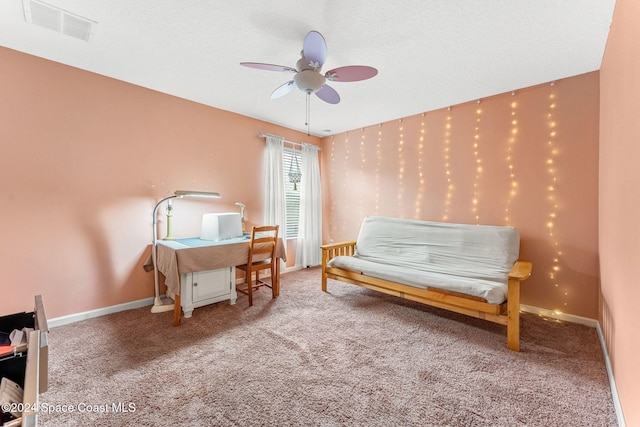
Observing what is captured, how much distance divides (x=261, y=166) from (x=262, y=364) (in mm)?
2823

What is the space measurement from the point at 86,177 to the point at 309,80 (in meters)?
2.38

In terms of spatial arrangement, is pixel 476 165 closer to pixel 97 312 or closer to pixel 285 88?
pixel 285 88

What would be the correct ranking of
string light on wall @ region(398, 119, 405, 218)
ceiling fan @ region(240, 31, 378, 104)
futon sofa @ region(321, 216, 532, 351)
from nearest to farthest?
ceiling fan @ region(240, 31, 378, 104) → futon sofa @ region(321, 216, 532, 351) → string light on wall @ region(398, 119, 405, 218)

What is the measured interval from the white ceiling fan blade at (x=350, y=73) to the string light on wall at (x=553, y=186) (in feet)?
6.77

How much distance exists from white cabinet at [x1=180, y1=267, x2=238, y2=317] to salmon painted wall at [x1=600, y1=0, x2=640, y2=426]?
3.03 meters

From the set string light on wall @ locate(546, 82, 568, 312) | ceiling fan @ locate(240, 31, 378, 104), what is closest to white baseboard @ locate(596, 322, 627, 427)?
string light on wall @ locate(546, 82, 568, 312)

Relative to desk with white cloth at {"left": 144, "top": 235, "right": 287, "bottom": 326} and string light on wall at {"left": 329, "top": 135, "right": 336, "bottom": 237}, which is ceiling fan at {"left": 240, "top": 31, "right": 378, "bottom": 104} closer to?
desk with white cloth at {"left": 144, "top": 235, "right": 287, "bottom": 326}

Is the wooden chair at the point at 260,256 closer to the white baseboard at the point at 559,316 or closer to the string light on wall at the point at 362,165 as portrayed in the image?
the string light on wall at the point at 362,165

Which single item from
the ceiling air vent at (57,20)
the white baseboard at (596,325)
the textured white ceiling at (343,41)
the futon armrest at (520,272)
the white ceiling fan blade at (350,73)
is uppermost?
the ceiling air vent at (57,20)

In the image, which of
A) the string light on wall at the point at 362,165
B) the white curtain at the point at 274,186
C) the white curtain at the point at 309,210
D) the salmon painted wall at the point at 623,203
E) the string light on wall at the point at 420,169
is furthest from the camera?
the white curtain at the point at 309,210

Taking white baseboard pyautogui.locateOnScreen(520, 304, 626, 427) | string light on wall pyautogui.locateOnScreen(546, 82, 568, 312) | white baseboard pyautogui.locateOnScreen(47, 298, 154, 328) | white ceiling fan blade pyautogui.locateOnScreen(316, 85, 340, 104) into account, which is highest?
white ceiling fan blade pyautogui.locateOnScreen(316, 85, 340, 104)

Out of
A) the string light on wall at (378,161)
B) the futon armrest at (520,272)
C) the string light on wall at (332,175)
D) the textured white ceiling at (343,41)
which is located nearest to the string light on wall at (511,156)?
the textured white ceiling at (343,41)

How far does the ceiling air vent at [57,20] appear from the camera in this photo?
1792 millimetres

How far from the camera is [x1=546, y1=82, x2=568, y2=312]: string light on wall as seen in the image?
2.68 metres
